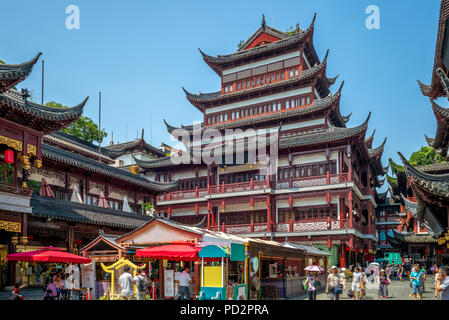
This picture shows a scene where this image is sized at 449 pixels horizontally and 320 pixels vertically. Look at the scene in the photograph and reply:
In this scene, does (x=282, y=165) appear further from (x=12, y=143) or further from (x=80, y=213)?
(x=12, y=143)

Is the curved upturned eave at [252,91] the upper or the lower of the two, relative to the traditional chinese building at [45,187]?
upper

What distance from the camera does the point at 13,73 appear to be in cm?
1850

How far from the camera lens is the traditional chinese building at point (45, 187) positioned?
19984mm

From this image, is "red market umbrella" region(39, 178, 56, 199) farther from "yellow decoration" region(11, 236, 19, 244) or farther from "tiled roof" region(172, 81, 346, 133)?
"tiled roof" region(172, 81, 346, 133)

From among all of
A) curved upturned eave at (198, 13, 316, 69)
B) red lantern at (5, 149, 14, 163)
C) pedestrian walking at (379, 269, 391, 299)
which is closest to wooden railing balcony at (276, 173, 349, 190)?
curved upturned eave at (198, 13, 316, 69)

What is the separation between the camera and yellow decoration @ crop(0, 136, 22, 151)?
1972 cm

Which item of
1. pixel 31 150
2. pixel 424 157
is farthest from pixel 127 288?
pixel 424 157

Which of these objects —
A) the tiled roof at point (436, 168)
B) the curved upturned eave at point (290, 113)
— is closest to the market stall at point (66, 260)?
the curved upturned eave at point (290, 113)

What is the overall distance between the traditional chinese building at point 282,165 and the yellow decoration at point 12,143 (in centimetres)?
2149

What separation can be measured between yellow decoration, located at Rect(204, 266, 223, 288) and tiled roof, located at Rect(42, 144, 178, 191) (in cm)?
1470

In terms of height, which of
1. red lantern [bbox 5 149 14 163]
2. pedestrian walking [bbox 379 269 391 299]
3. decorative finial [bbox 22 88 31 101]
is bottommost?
pedestrian walking [bbox 379 269 391 299]

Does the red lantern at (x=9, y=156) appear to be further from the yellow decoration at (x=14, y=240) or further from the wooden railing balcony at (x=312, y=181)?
the wooden railing balcony at (x=312, y=181)

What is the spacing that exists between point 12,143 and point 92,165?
1044cm
